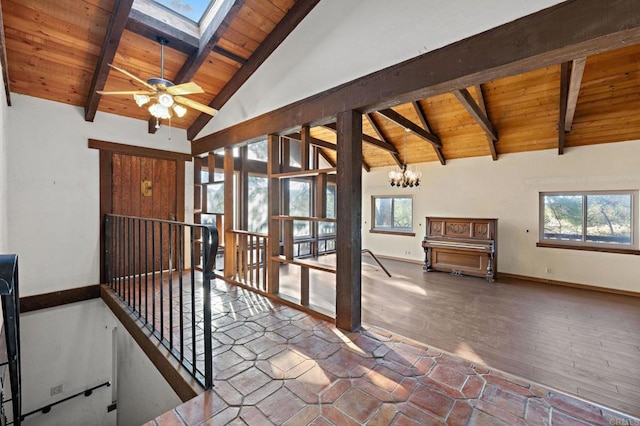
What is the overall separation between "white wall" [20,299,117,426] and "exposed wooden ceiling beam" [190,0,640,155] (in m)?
4.43

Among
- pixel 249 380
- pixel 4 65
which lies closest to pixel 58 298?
pixel 4 65

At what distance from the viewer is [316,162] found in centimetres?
773

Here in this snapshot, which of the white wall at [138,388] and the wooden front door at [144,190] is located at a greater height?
the wooden front door at [144,190]

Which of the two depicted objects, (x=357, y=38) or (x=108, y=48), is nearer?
(x=357, y=38)

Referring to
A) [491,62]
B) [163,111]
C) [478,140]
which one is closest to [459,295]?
[478,140]

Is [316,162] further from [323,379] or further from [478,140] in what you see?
[323,379]

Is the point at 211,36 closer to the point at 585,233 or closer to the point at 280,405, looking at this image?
the point at 280,405

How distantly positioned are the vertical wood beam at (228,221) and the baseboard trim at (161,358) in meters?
1.50

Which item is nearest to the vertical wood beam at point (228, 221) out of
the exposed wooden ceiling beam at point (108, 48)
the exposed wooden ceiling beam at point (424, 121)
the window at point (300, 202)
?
the exposed wooden ceiling beam at point (108, 48)

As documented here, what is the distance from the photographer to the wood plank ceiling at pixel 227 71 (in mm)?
2930

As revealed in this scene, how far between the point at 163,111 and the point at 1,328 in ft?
8.68

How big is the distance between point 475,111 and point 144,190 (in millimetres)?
5645

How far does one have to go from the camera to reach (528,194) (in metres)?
6.00

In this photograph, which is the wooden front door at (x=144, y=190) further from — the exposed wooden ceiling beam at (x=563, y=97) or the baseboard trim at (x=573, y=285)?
the baseboard trim at (x=573, y=285)
